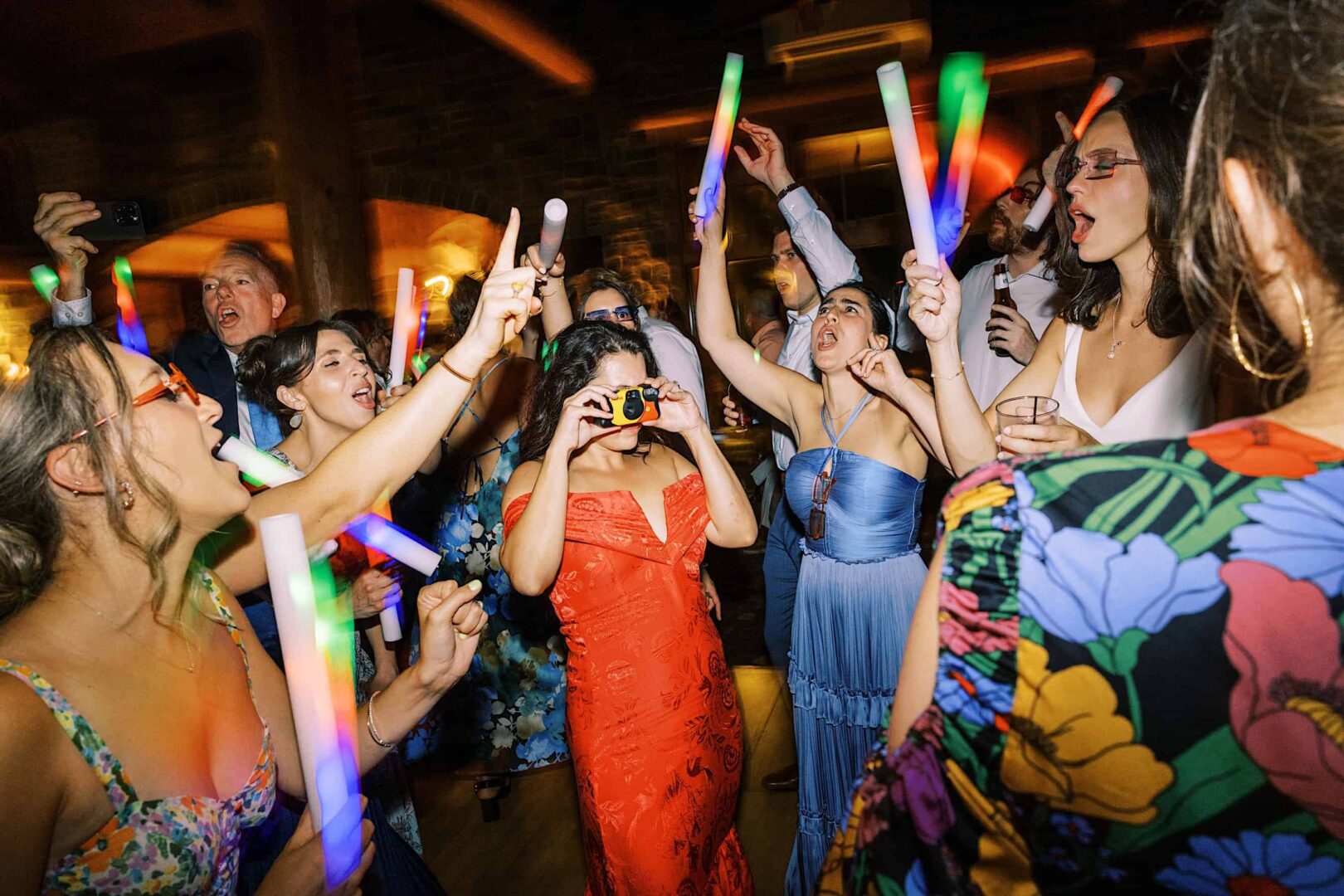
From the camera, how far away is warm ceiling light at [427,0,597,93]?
19.7ft

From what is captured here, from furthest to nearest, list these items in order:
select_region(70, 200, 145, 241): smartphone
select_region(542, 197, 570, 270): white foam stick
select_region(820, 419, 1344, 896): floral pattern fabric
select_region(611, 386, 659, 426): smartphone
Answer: select_region(70, 200, 145, 241): smartphone
select_region(611, 386, 659, 426): smartphone
select_region(542, 197, 570, 270): white foam stick
select_region(820, 419, 1344, 896): floral pattern fabric

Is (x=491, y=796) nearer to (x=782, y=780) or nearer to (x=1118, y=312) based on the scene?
(x=782, y=780)

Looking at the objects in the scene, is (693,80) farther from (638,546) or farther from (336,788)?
(336,788)

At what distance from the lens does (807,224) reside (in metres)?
2.89

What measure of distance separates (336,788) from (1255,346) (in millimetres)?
1282

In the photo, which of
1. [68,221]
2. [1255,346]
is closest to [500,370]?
[68,221]

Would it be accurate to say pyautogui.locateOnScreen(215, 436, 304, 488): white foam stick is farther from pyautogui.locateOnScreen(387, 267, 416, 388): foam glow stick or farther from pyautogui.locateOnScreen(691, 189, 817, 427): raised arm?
pyautogui.locateOnScreen(691, 189, 817, 427): raised arm

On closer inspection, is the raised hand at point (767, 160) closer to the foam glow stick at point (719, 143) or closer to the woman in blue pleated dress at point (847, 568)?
the foam glow stick at point (719, 143)

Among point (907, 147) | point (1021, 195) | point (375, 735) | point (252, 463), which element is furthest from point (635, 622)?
point (1021, 195)

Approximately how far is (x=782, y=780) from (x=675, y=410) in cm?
171

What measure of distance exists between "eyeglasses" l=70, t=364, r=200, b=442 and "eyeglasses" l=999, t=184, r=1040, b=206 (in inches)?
113

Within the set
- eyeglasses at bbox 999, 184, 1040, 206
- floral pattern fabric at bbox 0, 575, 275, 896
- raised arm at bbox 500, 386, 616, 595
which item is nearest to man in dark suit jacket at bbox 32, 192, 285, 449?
raised arm at bbox 500, 386, 616, 595

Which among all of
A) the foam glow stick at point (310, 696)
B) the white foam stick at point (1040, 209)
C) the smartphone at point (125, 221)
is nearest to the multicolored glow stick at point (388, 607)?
the foam glow stick at point (310, 696)

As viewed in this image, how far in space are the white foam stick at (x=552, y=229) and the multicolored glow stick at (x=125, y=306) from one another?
22.8ft
